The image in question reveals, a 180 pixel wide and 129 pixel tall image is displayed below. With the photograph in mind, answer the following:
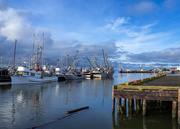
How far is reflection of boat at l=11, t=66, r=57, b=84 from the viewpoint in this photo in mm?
63897

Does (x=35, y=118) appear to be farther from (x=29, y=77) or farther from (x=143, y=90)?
(x=29, y=77)

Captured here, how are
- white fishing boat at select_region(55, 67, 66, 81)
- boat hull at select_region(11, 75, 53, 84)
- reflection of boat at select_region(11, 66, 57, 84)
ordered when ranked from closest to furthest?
1. boat hull at select_region(11, 75, 53, 84)
2. reflection of boat at select_region(11, 66, 57, 84)
3. white fishing boat at select_region(55, 67, 66, 81)

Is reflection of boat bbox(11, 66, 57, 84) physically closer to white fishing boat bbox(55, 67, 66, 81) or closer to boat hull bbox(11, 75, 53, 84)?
boat hull bbox(11, 75, 53, 84)

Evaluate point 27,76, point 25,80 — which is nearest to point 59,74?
point 27,76

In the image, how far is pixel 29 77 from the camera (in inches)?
2702

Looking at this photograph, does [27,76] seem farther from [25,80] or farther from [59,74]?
[59,74]

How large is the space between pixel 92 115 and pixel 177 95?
10016 millimetres

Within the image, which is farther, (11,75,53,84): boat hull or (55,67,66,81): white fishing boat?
(55,67,66,81): white fishing boat

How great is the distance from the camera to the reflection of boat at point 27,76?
63897 millimetres

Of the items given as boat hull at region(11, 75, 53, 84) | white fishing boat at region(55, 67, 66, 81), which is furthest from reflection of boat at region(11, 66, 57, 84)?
white fishing boat at region(55, 67, 66, 81)

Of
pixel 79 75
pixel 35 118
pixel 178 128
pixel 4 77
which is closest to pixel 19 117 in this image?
pixel 35 118

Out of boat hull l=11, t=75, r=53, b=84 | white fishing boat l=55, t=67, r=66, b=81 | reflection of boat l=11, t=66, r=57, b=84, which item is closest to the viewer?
boat hull l=11, t=75, r=53, b=84

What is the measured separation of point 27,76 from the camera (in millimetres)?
67812

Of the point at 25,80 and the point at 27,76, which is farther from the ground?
the point at 27,76
